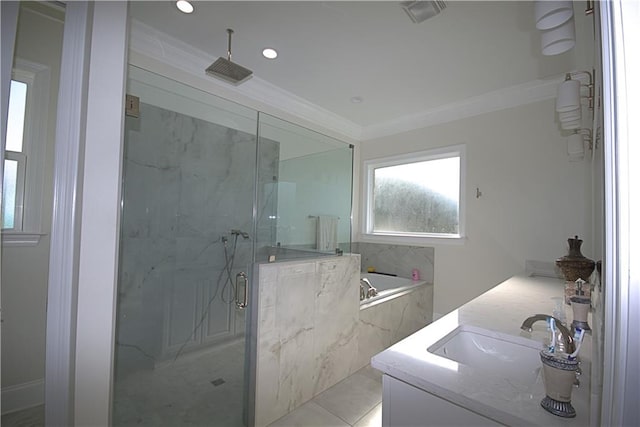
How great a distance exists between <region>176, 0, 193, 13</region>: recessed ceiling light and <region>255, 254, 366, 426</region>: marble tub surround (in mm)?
1770

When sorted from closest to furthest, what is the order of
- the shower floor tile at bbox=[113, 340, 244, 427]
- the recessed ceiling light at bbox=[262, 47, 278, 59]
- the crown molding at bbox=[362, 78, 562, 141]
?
the shower floor tile at bbox=[113, 340, 244, 427] → the recessed ceiling light at bbox=[262, 47, 278, 59] → the crown molding at bbox=[362, 78, 562, 141]

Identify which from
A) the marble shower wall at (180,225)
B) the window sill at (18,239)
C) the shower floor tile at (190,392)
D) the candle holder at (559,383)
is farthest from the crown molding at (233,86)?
the candle holder at (559,383)

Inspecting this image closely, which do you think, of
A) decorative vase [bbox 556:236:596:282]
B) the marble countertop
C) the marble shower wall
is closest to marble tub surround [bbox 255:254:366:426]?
the marble shower wall

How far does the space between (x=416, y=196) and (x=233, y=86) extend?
2.49 meters

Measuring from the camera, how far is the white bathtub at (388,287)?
8.84ft

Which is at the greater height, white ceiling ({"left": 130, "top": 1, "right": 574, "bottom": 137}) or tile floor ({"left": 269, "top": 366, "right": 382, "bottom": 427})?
white ceiling ({"left": 130, "top": 1, "right": 574, "bottom": 137})

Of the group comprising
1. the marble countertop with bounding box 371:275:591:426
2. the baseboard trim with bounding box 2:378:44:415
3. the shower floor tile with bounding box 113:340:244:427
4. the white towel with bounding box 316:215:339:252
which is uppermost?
the white towel with bounding box 316:215:339:252

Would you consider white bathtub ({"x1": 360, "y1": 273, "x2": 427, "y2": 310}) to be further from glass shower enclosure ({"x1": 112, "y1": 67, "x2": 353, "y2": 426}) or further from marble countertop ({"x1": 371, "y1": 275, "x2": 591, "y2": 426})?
marble countertop ({"x1": 371, "y1": 275, "x2": 591, "y2": 426})

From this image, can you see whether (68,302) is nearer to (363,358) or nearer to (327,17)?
(327,17)

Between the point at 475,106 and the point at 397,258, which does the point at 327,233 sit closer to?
the point at 397,258

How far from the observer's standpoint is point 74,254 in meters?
0.78

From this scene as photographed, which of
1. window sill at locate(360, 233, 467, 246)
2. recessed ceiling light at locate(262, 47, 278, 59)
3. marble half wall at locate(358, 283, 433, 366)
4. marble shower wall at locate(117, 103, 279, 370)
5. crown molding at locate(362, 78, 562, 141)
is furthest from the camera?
window sill at locate(360, 233, 467, 246)

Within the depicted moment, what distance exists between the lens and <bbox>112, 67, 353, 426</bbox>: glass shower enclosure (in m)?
1.70

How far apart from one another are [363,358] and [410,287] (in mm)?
987
